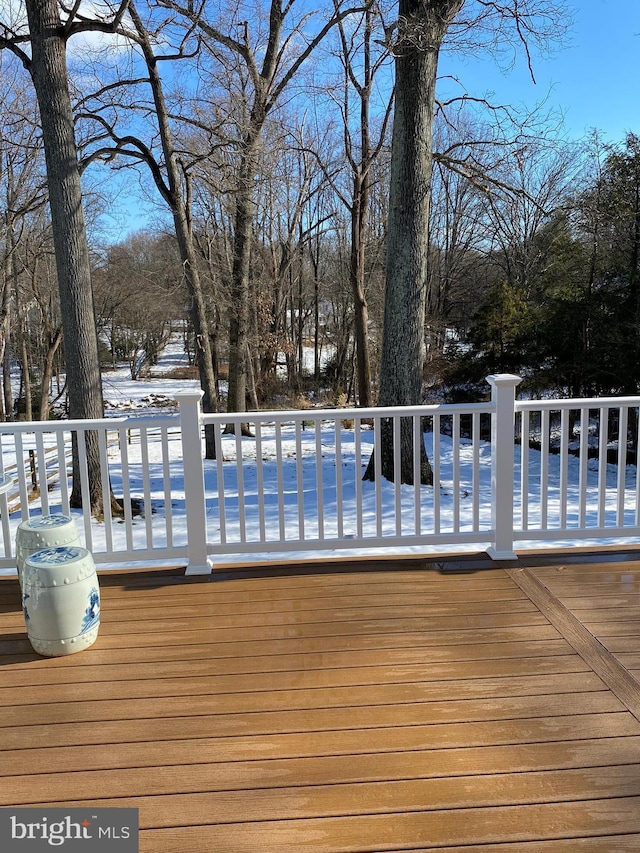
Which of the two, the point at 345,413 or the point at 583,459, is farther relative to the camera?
the point at 583,459

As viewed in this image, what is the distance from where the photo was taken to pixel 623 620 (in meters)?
2.68

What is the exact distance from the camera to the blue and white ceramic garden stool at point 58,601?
2424 millimetres

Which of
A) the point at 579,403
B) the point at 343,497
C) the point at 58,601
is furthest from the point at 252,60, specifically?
the point at 58,601

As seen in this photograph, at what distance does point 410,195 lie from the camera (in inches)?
253

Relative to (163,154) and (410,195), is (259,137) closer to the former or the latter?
(163,154)

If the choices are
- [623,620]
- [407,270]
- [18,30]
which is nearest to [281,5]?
[18,30]

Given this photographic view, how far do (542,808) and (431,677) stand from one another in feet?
2.21

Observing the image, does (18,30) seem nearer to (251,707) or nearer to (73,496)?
(73,496)

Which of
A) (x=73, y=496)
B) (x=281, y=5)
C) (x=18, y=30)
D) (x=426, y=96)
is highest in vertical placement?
(x=281, y=5)

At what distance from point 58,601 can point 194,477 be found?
1.02 meters

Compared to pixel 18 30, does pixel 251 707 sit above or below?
below

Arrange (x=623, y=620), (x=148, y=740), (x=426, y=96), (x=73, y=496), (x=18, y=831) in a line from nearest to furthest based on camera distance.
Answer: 1. (x=18, y=831)
2. (x=148, y=740)
3. (x=623, y=620)
4. (x=426, y=96)
5. (x=73, y=496)

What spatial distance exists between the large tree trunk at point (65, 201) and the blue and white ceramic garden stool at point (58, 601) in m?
4.26

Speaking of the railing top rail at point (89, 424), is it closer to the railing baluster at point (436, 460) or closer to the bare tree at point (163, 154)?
the railing baluster at point (436, 460)
